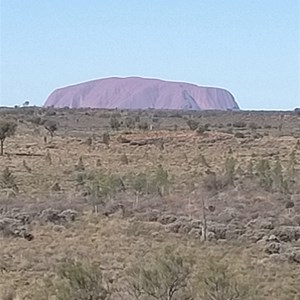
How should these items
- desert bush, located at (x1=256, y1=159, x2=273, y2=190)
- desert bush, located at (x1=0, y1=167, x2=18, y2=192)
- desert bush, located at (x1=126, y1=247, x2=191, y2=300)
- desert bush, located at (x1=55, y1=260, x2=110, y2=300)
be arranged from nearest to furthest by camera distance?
desert bush, located at (x1=55, y1=260, x2=110, y2=300)
desert bush, located at (x1=126, y1=247, x2=191, y2=300)
desert bush, located at (x1=256, y1=159, x2=273, y2=190)
desert bush, located at (x1=0, y1=167, x2=18, y2=192)

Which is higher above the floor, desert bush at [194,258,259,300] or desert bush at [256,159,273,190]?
desert bush at [256,159,273,190]

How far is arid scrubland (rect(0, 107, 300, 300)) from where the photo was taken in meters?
16.0

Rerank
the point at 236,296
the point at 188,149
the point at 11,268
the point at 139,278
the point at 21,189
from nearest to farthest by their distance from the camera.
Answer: the point at 236,296 → the point at 139,278 → the point at 11,268 → the point at 21,189 → the point at 188,149

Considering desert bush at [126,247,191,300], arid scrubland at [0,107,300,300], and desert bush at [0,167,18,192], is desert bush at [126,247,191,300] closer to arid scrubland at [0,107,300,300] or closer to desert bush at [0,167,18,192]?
arid scrubland at [0,107,300,300]

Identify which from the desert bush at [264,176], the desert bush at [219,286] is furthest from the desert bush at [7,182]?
the desert bush at [219,286]

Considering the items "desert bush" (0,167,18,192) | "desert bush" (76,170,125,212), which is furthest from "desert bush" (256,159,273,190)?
"desert bush" (0,167,18,192)

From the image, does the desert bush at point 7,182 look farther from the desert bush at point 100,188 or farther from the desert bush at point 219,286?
the desert bush at point 219,286

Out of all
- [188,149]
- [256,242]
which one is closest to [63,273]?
[256,242]

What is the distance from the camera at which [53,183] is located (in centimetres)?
3984

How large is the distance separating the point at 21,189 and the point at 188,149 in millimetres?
24421

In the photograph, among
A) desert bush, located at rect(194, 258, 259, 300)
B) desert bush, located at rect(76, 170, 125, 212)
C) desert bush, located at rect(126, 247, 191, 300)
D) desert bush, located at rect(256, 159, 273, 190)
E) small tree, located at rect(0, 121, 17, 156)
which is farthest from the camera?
small tree, located at rect(0, 121, 17, 156)

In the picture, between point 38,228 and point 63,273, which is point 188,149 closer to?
point 38,228

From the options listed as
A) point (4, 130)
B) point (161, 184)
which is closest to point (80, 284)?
point (161, 184)

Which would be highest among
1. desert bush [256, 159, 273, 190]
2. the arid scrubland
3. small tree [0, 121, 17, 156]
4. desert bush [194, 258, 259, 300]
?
small tree [0, 121, 17, 156]
